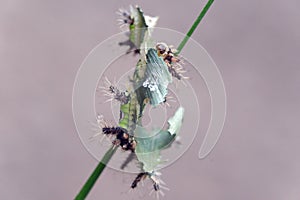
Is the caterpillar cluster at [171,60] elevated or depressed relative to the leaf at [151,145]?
elevated

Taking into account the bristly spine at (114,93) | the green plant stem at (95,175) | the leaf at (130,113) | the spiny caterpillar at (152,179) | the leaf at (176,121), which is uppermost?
the leaf at (176,121)
